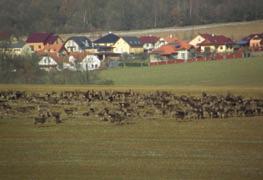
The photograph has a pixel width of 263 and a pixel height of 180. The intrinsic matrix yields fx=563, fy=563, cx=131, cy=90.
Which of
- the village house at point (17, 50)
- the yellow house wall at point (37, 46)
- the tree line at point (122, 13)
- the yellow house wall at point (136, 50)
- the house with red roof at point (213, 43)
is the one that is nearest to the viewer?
the village house at point (17, 50)

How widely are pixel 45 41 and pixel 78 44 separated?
10.2ft

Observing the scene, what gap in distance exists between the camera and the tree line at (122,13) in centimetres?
5684

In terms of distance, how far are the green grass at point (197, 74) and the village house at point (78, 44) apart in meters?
10.6

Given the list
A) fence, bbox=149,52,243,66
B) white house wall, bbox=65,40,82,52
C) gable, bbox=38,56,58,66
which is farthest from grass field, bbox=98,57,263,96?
white house wall, bbox=65,40,82,52

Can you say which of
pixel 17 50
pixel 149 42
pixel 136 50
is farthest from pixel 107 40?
pixel 17 50

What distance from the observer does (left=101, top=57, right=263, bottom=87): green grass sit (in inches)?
1357

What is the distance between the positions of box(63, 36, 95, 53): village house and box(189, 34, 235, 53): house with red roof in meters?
9.39

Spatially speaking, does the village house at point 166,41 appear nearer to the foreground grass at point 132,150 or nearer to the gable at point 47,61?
the gable at point 47,61

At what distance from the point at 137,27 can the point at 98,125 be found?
47.2 metres

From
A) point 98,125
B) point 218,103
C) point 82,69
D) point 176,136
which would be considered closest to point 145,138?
point 176,136

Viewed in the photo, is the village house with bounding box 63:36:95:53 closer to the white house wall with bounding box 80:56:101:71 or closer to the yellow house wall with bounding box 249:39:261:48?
the white house wall with bounding box 80:56:101:71

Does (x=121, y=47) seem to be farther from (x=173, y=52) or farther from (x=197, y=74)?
(x=197, y=74)

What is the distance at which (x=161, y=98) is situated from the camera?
65.8ft

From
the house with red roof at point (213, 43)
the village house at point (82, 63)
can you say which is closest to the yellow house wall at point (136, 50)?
the house with red roof at point (213, 43)
